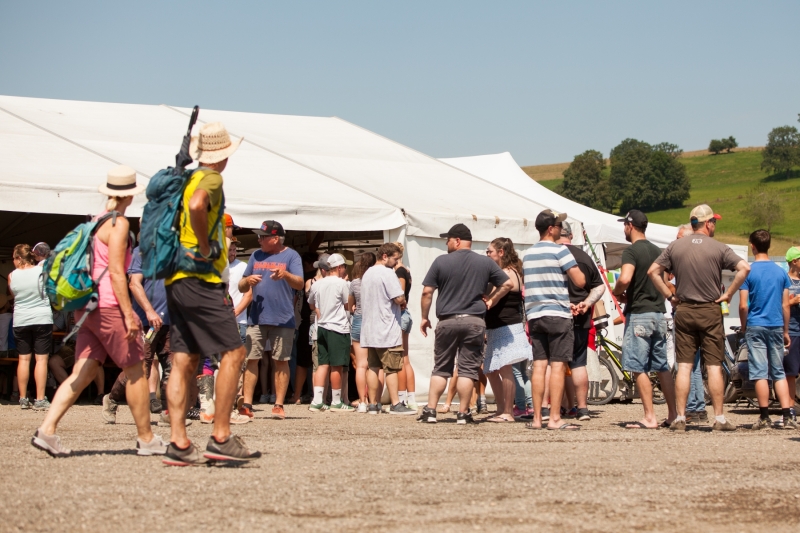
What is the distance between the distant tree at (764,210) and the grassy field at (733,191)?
0.54 meters

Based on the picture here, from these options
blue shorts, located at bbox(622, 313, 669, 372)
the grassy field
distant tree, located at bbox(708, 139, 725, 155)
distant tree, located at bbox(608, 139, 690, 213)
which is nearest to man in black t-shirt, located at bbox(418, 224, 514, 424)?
blue shorts, located at bbox(622, 313, 669, 372)

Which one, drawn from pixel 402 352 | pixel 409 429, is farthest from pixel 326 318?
pixel 409 429

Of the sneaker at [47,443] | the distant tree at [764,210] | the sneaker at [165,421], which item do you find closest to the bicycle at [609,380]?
the sneaker at [165,421]

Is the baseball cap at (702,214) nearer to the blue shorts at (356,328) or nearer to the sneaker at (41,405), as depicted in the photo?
the blue shorts at (356,328)

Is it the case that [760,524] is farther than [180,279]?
No

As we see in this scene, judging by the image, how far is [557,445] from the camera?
21.8 ft

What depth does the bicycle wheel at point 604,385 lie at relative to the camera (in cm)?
1187

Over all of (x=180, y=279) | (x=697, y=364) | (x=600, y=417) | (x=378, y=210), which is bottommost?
(x=600, y=417)

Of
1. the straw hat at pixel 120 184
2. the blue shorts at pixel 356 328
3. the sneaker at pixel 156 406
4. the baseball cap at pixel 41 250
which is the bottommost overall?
the sneaker at pixel 156 406

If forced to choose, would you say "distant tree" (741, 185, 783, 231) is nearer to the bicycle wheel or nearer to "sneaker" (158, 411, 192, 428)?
the bicycle wheel

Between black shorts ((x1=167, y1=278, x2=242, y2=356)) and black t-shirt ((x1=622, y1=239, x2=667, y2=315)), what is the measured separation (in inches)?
163

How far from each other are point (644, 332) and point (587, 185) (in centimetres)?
8429

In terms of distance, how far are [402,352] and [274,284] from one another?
2.04 m

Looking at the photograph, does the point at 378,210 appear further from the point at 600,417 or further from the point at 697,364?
the point at 697,364
